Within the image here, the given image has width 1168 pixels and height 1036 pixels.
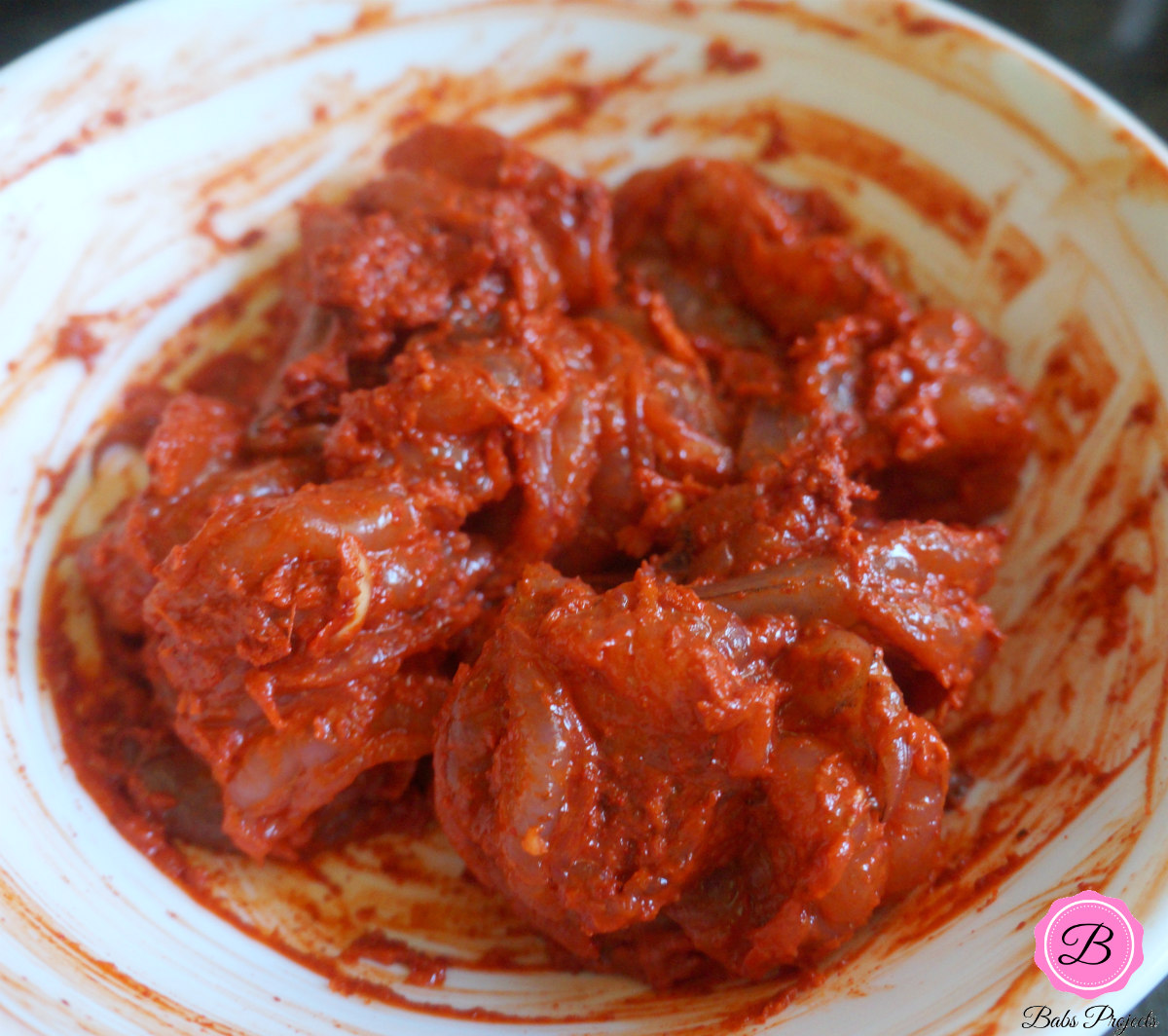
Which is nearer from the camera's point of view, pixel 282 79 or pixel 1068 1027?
pixel 1068 1027

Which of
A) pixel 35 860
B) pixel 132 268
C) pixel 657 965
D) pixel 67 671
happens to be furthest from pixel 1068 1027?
pixel 132 268

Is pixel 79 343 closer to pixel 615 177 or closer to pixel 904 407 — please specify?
pixel 615 177

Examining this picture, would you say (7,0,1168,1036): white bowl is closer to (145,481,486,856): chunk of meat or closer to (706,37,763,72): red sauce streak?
(706,37,763,72): red sauce streak

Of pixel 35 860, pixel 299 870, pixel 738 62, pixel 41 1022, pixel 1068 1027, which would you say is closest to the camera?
pixel 1068 1027

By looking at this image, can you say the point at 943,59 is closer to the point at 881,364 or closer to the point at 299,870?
the point at 881,364

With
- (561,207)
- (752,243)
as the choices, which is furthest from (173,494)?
(752,243)

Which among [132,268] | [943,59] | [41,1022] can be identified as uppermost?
[943,59]
